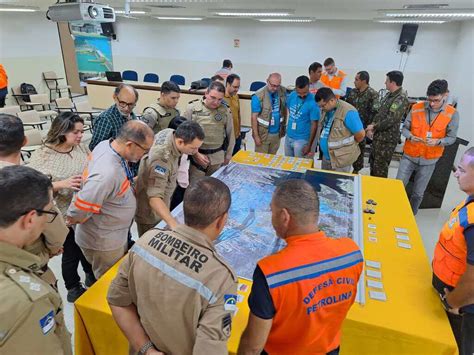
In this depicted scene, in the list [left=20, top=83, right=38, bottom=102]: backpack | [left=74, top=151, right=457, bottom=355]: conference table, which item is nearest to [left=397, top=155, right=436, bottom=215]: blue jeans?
[left=74, top=151, right=457, bottom=355]: conference table

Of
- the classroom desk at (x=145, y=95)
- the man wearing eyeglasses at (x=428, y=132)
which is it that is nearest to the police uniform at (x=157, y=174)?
the man wearing eyeglasses at (x=428, y=132)

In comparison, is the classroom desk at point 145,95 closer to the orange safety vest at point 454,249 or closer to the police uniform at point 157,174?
the police uniform at point 157,174

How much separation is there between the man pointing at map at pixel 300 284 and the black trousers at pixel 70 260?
5.49 feet

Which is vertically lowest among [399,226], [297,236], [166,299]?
[399,226]

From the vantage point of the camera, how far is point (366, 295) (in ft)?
5.21

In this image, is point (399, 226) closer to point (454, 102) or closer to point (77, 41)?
point (454, 102)

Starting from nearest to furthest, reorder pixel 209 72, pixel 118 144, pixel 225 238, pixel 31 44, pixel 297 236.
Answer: pixel 297 236, pixel 118 144, pixel 225 238, pixel 31 44, pixel 209 72

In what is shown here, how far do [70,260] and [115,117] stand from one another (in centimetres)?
125

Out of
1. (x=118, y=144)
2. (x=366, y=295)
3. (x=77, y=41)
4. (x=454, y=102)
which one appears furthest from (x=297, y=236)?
(x=77, y=41)

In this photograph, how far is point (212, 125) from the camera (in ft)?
10.2

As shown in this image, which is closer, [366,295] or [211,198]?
[211,198]

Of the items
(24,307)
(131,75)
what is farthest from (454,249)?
(131,75)

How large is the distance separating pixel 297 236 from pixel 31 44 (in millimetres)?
10344

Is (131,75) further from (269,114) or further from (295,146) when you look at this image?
(295,146)
